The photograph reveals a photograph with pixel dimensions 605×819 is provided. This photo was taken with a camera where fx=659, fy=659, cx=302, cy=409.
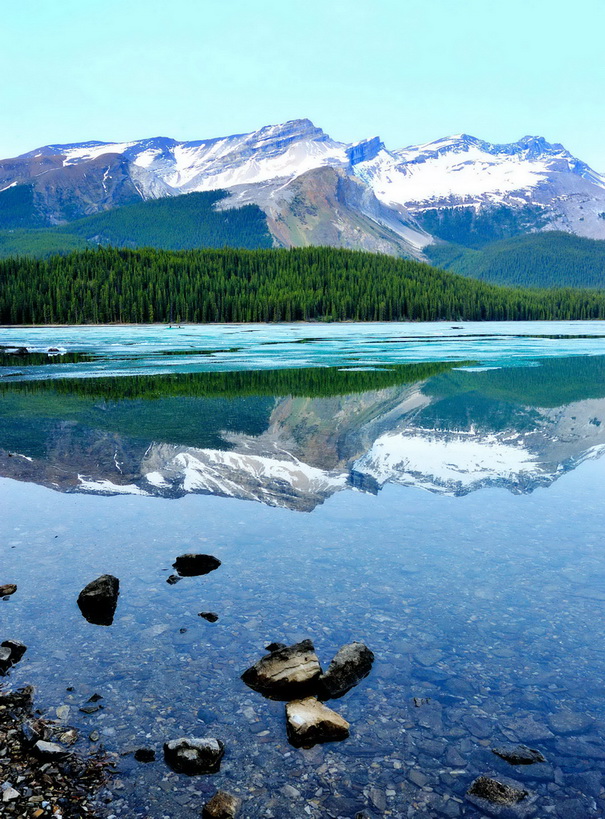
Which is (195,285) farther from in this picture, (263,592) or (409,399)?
(263,592)

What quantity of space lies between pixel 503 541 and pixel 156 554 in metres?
5.79

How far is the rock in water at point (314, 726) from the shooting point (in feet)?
19.8

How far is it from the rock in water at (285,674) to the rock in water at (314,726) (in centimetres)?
41

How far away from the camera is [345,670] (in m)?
6.90

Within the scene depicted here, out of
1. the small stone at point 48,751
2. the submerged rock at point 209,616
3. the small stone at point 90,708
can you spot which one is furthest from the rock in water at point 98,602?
the small stone at point 48,751

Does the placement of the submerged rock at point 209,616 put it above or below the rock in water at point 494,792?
above

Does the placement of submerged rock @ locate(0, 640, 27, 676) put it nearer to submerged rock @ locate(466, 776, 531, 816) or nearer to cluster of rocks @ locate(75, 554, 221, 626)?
cluster of rocks @ locate(75, 554, 221, 626)

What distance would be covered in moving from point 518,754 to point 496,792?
586 mm

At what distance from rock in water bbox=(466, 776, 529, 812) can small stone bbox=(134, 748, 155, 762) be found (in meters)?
2.70

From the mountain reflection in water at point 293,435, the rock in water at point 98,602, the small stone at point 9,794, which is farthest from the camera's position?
the mountain reflection in water at point 293,435

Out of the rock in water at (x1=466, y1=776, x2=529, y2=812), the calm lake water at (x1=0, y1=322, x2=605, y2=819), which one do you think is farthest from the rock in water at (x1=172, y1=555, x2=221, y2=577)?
the rock in water at (x1=466, y1=776, x2=529, y2=812)

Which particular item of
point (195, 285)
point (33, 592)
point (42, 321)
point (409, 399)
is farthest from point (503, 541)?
point (195, 285)

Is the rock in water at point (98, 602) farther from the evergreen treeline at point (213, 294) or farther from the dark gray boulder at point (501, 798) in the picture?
the evergreen treeline at point (213, 294)

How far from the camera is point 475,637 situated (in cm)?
783
